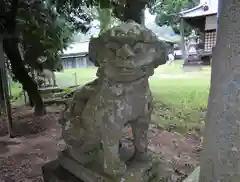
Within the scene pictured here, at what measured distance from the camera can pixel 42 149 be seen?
242cm

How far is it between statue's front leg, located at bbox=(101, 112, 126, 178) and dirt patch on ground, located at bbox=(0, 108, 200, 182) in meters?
0.86

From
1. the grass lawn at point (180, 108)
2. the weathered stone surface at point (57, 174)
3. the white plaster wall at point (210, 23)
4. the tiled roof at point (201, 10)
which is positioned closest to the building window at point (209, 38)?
the white plaster wall at point (210, 23)

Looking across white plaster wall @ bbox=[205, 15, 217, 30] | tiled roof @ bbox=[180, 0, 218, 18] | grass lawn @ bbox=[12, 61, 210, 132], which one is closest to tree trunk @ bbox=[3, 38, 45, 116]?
grass lawn @ bbox=[12, 61, 210, 132]

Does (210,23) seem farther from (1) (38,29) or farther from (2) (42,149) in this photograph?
(2) (42,149)

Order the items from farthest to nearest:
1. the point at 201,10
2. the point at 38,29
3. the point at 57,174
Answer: the point at 201,10, the point at 38,29, the point at 57,174

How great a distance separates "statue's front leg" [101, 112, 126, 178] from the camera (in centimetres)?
98

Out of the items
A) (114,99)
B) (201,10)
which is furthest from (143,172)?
(201,10)

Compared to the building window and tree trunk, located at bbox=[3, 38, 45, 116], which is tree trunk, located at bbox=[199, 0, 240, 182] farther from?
the building window

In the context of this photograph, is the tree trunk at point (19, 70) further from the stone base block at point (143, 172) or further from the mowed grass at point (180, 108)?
the stone base block at point (143, 172)

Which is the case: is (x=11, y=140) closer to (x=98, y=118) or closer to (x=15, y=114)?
(x=15, y=114)

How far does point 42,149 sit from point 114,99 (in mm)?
1775

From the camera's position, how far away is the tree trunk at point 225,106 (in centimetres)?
76

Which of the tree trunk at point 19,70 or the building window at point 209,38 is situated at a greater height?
the building window at point 209,38

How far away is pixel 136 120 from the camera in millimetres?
1090
